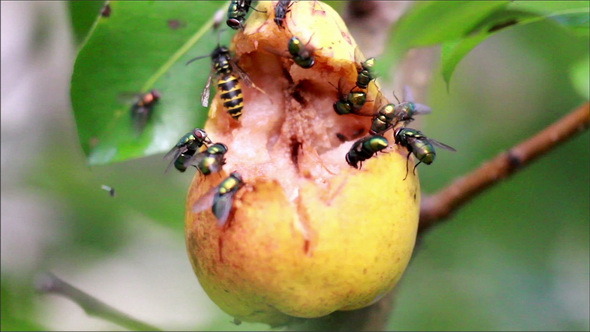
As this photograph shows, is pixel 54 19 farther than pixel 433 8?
Yes

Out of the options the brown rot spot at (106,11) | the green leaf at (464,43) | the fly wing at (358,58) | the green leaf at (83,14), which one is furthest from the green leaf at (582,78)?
the green leaf at (83,14)

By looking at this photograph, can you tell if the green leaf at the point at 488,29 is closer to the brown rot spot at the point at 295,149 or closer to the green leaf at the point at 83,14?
the brown rot spot at the point at 295,149

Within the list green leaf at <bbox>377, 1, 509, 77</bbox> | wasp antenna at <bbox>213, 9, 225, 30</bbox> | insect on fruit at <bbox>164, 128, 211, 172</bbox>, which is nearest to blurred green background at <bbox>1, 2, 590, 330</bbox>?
wasp antenna at <bbox>213, 9, 225, 30</bbox>

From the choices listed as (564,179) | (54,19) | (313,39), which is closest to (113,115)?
(313,39)

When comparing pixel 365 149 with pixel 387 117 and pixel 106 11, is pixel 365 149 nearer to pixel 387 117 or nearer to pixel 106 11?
pixel 387 117

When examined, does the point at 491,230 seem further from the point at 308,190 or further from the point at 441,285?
the point at 308,190

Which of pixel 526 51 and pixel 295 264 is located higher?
pixel 295 264
